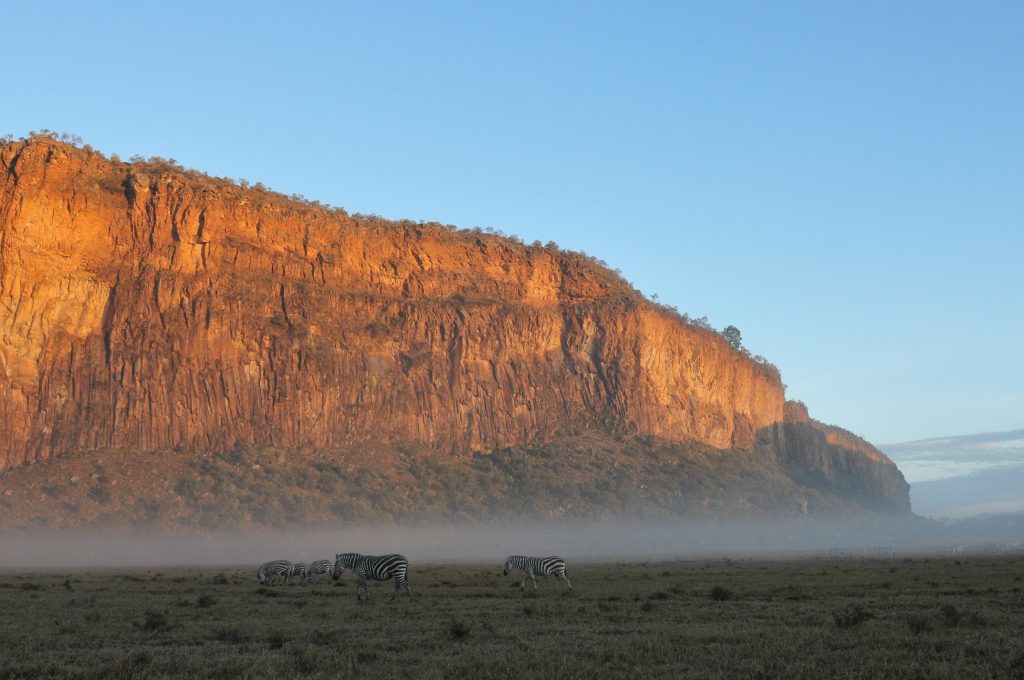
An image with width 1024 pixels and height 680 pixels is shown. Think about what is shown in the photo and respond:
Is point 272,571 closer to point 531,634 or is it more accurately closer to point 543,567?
→ point 543,567

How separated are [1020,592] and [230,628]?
878 inches

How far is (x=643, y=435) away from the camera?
130 meters

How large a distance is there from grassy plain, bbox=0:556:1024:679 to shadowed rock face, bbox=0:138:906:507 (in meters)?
65.4

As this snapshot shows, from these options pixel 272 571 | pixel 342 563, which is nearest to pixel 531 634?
pixel 342 563

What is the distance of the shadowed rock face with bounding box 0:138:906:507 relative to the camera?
89.2 m

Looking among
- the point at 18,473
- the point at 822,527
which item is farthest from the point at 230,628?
the point at 822,527

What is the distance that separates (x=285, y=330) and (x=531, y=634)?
297 ft

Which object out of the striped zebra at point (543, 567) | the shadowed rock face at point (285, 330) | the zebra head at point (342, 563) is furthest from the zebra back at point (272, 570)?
the shadowed rock face at point (285, 330)

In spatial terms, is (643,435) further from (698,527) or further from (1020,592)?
(1020,592)

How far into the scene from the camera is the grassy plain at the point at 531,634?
1423cm

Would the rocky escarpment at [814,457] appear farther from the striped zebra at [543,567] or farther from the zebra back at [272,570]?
the striped zebra at [543,567]

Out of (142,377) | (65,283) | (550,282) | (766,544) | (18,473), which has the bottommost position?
(766,544)

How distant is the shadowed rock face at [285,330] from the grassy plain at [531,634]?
6538cm

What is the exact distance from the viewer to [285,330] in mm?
104688
